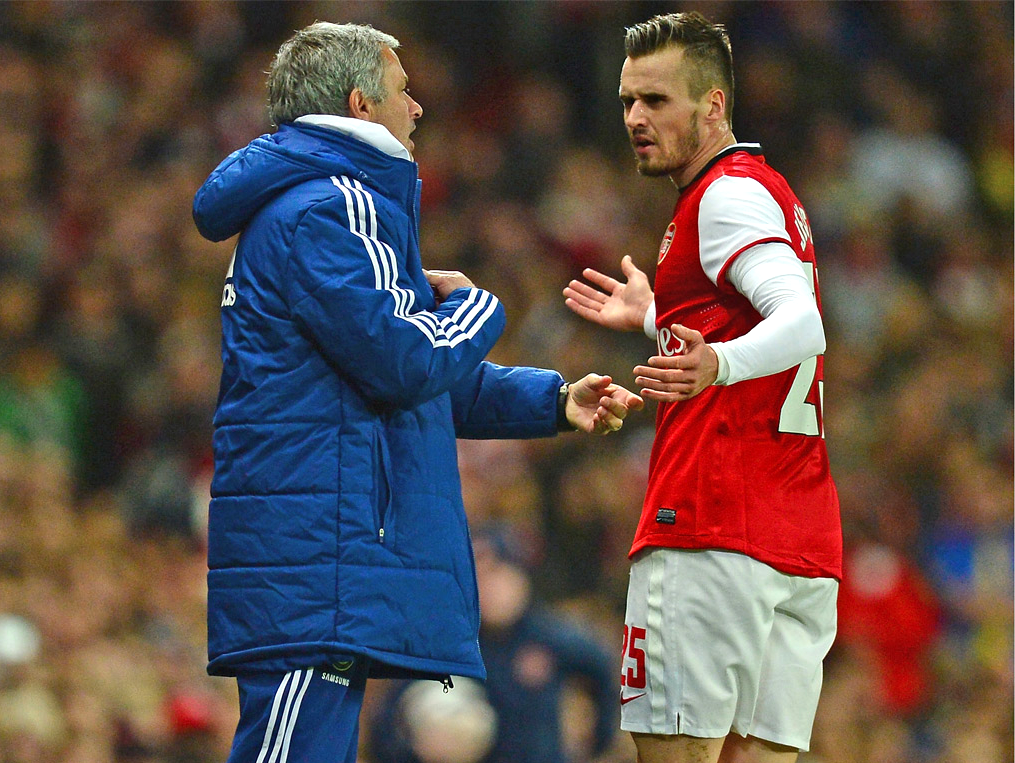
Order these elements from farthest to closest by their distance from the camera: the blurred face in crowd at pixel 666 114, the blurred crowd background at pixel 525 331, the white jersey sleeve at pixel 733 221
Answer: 1. the blurred crowd background at pixel 525 331
2. the blurred face in crowd at pixel 666 114
3. the white jersey sleeve at pixel 733 221

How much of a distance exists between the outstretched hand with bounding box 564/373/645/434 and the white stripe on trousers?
88 centimetres

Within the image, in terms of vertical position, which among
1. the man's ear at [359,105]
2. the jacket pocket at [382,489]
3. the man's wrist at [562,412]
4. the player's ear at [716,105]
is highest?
the player's ear at [716,105]

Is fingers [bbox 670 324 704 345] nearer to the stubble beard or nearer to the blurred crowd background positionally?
the stubble beard

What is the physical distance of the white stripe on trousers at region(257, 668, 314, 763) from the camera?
113 inches

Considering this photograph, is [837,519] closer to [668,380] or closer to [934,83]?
[668,380]

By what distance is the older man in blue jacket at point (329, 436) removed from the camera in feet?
9.54

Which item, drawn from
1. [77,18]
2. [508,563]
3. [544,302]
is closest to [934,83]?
[544,302]

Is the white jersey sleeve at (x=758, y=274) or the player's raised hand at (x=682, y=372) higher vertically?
the white jersey sleeve at (x=758, y=274)

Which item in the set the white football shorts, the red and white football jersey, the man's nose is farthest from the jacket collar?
the white football shorts

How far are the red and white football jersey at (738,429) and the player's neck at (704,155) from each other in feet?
0.20

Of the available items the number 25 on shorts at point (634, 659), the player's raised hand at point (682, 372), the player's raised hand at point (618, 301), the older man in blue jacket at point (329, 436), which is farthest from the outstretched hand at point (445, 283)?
the number 25 on shorts at point (634, 659)

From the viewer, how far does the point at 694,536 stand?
3.15 m

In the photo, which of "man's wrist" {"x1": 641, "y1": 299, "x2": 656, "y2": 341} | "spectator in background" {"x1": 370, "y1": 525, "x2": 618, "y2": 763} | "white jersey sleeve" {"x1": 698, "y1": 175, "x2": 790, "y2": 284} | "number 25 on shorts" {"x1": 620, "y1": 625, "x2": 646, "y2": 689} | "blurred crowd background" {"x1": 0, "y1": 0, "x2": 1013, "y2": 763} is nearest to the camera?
"white jersey sleeve" {"x1": 698, "y1": 175, "x2": 790, "y2": 284}

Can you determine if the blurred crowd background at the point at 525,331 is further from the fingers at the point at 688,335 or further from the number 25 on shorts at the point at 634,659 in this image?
the fingers at the point at 688,335
